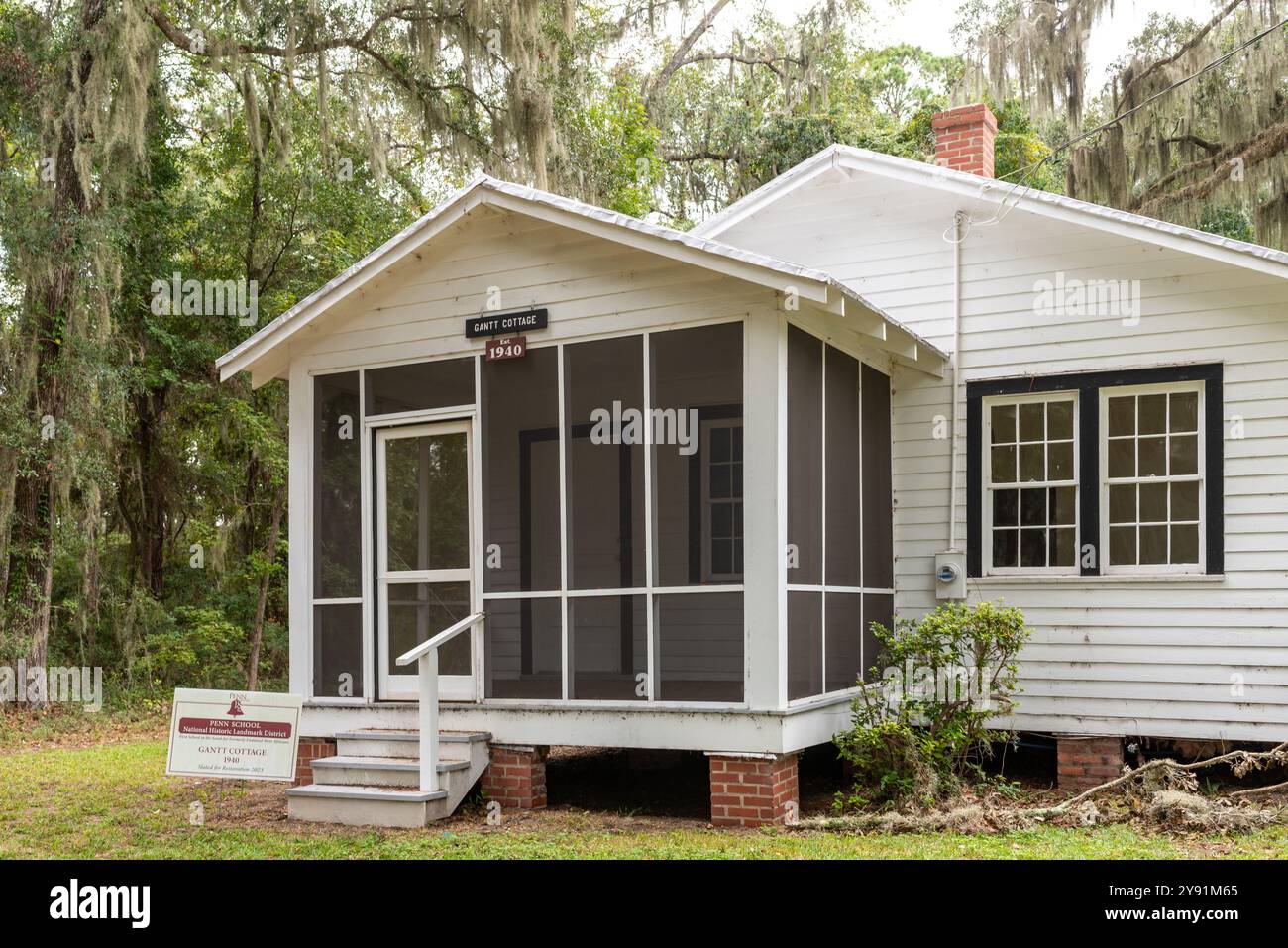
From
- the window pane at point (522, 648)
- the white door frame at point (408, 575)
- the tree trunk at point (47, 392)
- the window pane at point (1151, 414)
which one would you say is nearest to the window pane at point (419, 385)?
the white door frame at point (408, 575)

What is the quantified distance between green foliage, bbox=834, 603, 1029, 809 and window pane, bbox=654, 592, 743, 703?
98cm

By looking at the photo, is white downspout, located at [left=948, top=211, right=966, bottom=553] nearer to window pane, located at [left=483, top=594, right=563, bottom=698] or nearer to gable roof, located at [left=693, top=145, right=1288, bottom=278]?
gable roof, located at [left=693, top=145, right=1288, bottom=278]

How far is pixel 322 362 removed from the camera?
954 centimetres

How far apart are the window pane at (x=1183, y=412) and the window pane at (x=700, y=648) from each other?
11.9ft

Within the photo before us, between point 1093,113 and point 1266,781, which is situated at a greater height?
point 1093,113

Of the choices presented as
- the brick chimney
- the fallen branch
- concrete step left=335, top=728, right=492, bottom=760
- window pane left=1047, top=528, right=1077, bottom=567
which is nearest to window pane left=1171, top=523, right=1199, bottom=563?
window pane left=1047, top=528, right=1077, bottom=567

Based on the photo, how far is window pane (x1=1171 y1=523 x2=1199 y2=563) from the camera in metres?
9.09

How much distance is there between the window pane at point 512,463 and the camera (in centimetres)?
870

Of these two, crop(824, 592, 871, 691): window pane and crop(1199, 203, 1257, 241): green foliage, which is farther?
crop(1199, 203, 1257, 241): green foliage

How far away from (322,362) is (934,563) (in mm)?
5133

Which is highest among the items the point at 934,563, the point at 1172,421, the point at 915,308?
the point at 915,308

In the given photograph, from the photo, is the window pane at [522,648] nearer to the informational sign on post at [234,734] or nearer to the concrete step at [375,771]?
the concrete step at [375,771]
